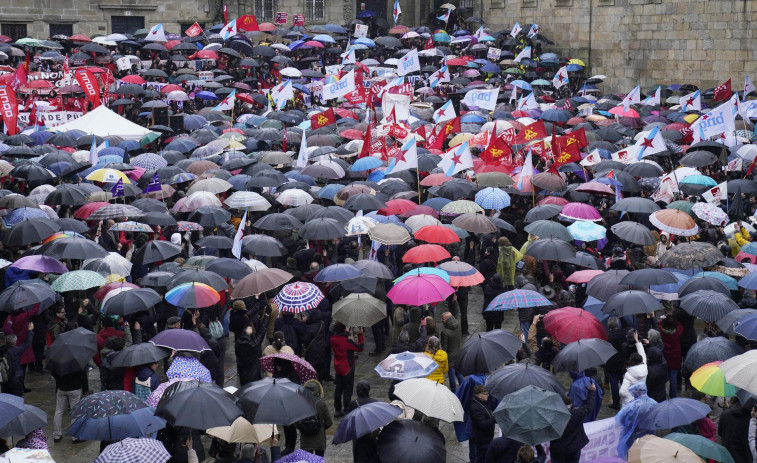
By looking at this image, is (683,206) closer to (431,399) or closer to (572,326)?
(572,326)

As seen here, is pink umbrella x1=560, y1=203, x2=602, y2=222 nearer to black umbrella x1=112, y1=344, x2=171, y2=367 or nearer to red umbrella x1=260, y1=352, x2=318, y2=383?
red umbrella x1=260, y1=352, x2=318, y2=383

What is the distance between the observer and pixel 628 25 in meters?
35.5

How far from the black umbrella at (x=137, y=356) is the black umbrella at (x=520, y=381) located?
351 cm

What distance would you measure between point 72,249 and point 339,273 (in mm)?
3758

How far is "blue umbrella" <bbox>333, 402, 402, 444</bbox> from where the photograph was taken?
335 inches

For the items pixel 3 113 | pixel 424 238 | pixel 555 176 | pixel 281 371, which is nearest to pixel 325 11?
pixel 3 113

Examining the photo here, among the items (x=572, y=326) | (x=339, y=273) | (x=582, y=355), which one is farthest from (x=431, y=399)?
(x=339, y=273)

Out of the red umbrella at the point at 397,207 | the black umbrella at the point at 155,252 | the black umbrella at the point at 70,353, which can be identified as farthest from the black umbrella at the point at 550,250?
the black umbrella at the point at 70,353

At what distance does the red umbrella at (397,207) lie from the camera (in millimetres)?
16391

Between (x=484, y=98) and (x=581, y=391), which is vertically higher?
(x=484, y=98)

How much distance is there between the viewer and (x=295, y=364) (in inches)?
413

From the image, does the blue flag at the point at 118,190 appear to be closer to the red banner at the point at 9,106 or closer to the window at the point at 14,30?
the red banner at the point at 9,106

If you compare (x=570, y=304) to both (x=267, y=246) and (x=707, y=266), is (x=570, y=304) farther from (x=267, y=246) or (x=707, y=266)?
(x=267, y=246)

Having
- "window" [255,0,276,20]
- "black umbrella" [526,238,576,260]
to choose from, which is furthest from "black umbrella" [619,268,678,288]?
"window" [255,0,276,20]
